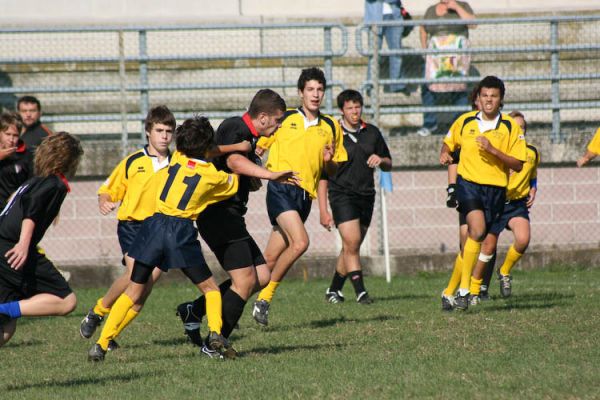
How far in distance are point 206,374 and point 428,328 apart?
2.59m

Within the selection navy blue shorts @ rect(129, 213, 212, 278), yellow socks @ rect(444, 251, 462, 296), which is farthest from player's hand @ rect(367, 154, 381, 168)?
navy blue shorts @ rect(129, 213, 212, 278)

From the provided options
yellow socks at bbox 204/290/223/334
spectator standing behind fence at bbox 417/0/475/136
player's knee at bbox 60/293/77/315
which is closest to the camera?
player's knee at bbox 60/293/77/315

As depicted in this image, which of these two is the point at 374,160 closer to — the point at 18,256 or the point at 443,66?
the point at 443,66

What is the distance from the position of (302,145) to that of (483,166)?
5.50 feet

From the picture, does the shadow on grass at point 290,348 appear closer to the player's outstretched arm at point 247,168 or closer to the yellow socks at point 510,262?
the player's outstretched arm at point 247,168

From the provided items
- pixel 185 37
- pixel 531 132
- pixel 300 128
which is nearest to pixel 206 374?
pixel 300 128

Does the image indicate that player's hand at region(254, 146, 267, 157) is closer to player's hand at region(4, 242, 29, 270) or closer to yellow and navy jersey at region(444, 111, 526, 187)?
yellow and navy jersey at region(444, 111, 526, 187)

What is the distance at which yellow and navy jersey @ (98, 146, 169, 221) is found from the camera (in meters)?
9.78

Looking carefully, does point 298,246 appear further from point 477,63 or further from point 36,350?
point 477,63

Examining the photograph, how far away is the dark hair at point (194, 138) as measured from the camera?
→ 7.99m

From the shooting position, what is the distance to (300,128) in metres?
11.0

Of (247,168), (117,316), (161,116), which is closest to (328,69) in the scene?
(161,116)

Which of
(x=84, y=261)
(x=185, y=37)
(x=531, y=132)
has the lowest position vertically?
(x=84, y=261)

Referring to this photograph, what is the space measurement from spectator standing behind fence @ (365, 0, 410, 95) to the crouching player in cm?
906
